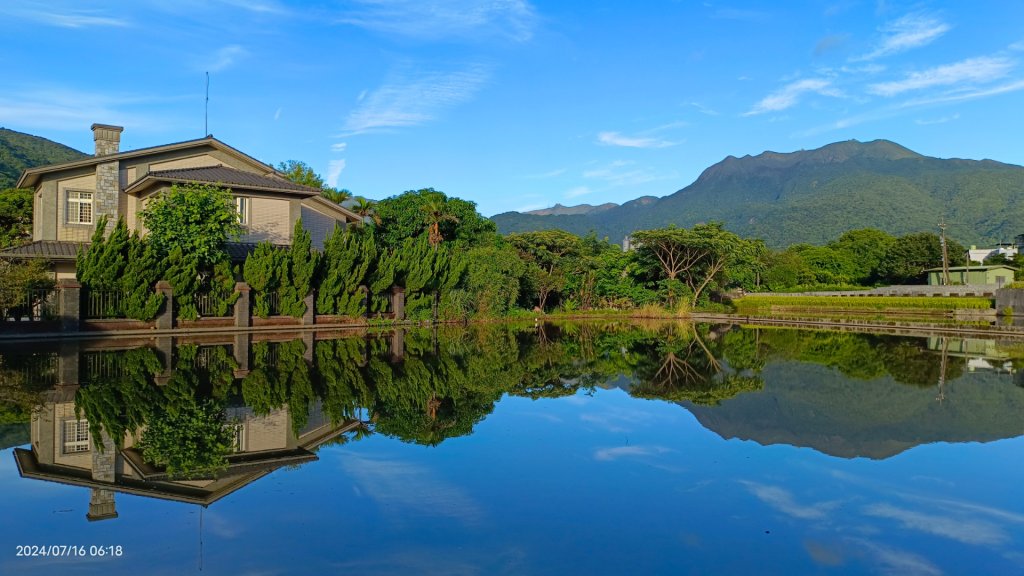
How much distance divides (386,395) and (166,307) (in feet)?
51.9

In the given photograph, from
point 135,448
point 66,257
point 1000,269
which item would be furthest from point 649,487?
point 1000,269

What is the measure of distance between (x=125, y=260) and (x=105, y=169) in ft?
24.1

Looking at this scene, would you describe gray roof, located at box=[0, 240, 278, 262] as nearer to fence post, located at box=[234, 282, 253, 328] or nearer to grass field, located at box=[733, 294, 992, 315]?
fence post, located at box=[234, 282, 253, 328]

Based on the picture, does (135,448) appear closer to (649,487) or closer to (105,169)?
(649,487)

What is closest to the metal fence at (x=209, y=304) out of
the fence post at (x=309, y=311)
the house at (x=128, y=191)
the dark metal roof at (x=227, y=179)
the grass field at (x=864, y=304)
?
the house at (x=128, y=191)

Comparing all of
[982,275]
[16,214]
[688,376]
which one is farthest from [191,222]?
[982,275]

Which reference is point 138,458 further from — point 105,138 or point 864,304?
point 864,304

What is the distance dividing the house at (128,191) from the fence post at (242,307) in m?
2.40

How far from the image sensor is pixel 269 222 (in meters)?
28.5

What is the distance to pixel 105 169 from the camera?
27.3 meters

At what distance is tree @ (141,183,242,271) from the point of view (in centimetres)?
2302

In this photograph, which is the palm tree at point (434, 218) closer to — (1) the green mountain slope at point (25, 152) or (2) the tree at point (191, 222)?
(2) the tree at point (191, 222)
